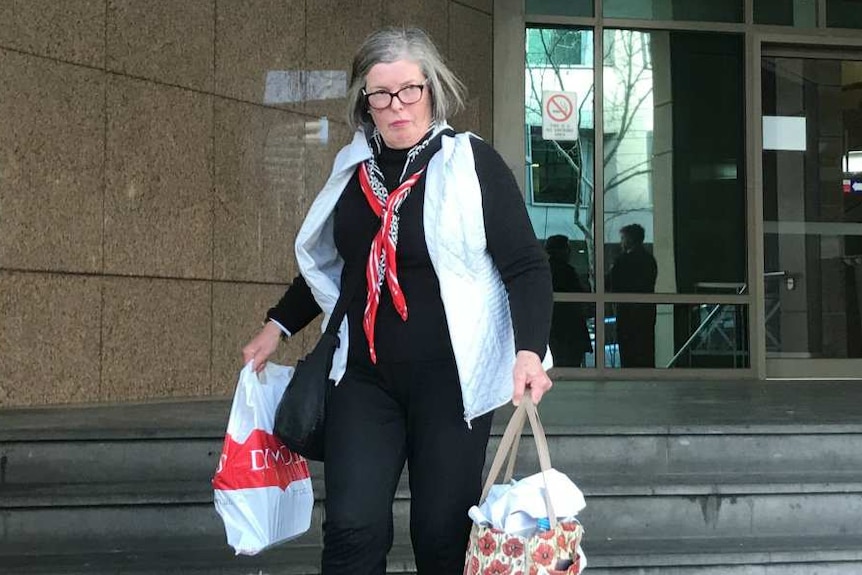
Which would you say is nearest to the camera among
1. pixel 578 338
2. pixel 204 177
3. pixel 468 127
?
pixel 204 177

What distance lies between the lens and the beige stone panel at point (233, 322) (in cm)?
645

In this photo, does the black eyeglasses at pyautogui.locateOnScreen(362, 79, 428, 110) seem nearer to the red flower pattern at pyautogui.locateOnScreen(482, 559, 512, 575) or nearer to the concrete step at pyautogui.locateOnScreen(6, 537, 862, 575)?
the red flower pattern at pyautogui.locateOnScreen(482, 559, 512, 575)

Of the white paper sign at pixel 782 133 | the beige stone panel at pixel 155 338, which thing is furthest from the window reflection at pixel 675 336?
the beige stone panel at pixel 155 338

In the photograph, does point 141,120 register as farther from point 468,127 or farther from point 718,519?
point 718,519

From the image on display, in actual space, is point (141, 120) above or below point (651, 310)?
above

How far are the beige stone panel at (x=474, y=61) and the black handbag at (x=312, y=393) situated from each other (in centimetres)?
544

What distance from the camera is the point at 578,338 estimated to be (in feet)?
28.5

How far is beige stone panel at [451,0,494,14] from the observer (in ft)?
26.9

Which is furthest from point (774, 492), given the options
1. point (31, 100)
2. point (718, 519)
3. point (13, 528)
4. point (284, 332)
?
point (31, 100)

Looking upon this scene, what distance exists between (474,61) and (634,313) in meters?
2.47

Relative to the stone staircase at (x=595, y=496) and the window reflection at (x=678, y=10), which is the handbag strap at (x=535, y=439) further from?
the window reflection at (x=678, y=10)

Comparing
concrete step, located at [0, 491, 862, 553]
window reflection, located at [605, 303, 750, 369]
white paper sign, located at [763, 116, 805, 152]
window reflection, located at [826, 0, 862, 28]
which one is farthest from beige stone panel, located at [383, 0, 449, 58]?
concrete step, located at [0, 491, 862, 553]

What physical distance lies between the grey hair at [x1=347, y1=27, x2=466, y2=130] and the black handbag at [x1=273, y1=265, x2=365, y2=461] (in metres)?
0.46

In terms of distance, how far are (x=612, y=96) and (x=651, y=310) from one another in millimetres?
1849
